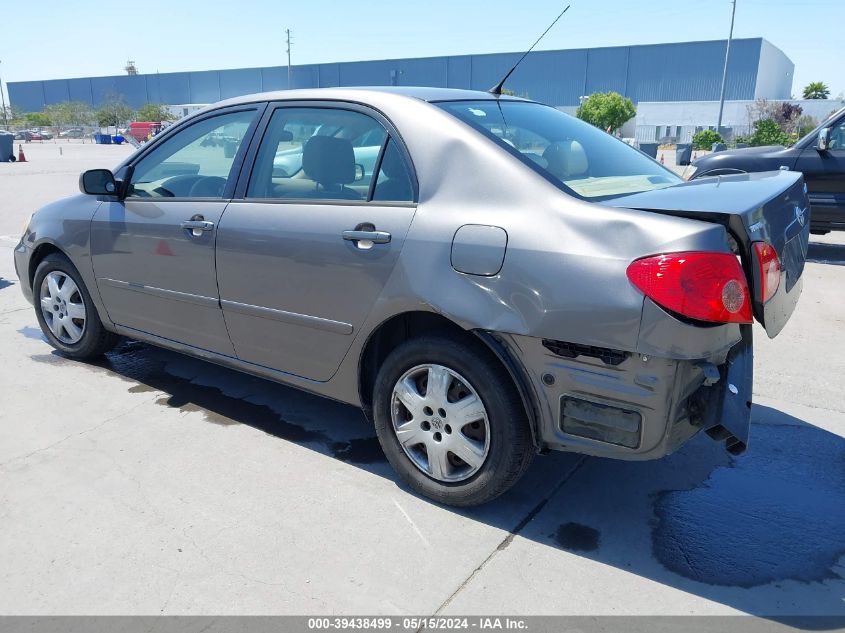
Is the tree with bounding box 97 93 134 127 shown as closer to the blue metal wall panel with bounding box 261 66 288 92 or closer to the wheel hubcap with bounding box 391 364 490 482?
the blue metal wall panel with bounding box 261 66 288 92

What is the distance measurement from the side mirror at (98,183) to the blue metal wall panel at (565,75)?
73.1 m

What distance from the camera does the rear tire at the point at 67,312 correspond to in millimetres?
4684

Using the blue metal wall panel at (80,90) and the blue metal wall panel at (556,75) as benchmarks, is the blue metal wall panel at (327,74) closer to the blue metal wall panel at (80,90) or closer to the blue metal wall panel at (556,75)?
the blue metal wall panel at (556,75)

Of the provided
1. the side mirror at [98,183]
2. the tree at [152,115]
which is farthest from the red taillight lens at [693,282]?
the tree at [152,115]

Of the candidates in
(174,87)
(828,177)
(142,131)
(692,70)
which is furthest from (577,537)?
(174,87)

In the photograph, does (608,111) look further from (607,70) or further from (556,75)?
(556,75)

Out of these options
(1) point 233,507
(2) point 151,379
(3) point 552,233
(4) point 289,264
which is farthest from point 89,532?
(3) point 552,233

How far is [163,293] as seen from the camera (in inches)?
158

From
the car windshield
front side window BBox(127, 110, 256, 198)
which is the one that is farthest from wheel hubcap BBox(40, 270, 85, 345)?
the car windshield

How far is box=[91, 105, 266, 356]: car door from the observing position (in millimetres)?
3740

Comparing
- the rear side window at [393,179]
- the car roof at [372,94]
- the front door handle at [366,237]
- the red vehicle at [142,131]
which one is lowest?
the red vehicle at [142,131]

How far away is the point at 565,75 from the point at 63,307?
7942 centimetres

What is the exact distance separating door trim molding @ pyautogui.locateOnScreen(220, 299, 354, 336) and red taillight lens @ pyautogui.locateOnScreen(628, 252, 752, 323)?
Result: 1.36 meters

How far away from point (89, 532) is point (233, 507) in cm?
58
